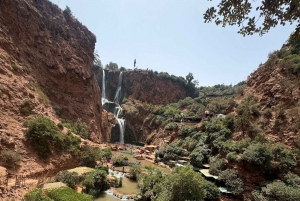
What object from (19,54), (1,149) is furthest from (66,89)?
(1,149)

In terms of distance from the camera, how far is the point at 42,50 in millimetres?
28703

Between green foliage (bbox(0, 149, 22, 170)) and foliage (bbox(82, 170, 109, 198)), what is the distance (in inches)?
211

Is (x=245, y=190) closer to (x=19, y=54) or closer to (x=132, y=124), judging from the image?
(x=19, y=54)

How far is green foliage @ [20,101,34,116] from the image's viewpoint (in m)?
17.4

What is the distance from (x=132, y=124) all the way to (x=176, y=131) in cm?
2050

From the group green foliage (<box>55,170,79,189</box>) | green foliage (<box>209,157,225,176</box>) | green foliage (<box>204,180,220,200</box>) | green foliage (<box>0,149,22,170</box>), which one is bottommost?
green foliage (<box>204,180,220,200</box>)

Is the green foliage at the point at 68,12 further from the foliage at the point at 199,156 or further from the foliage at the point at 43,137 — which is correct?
the foliage at the point at 199,156

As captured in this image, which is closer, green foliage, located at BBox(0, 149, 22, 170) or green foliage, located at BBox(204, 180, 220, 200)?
green foliage, located at BBox(0, 149, 22, 170)

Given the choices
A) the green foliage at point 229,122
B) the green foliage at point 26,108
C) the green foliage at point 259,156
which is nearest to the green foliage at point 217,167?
the green foliage at point 259,156

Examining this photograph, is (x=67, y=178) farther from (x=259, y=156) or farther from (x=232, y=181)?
(x=259, y=156)

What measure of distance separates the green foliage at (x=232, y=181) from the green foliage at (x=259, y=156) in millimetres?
1837

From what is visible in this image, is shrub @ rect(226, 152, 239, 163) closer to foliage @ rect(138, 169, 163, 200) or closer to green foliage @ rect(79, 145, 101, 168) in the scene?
foliage @ rect(138, 169, 163, 200)

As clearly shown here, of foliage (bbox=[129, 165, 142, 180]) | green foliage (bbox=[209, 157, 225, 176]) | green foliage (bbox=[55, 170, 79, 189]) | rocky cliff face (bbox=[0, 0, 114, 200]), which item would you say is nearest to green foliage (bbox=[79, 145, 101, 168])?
rocky cliff face (bbox=[0, 0, 114, 200])

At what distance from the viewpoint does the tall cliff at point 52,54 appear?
75.0ft
